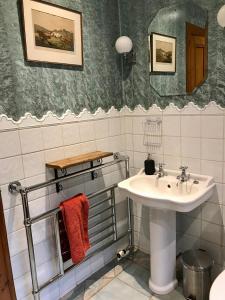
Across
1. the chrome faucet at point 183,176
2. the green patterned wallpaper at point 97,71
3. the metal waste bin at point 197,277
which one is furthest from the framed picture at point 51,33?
the metal waste bin at point 197,277

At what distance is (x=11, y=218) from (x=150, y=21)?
5.40 ft

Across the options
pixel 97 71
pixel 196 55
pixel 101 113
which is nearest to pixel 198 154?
pixel 196 55

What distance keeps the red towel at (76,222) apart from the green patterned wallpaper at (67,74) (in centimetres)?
59

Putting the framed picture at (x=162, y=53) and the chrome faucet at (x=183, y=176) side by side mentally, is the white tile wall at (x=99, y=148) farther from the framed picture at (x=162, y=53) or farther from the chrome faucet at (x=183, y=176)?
the framed picture at (x=162, y=53)

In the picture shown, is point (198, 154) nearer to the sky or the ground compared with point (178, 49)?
nearer to the ground

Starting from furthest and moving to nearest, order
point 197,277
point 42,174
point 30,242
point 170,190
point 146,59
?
point 146,59 → point 170,190 → point 197,277 → point 42,174 → point 30,242

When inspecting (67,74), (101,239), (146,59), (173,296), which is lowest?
(173,296)

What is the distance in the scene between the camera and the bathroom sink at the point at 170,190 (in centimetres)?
145

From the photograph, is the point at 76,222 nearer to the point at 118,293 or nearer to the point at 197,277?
the point at 118,293

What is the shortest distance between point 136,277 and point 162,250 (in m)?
0.41

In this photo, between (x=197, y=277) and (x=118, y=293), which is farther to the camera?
(x=118, y=293)

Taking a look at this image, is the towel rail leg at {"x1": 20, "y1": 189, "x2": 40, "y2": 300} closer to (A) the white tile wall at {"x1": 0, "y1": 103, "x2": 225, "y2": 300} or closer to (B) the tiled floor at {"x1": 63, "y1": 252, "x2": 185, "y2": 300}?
(A) the white tile wall at {"x1": 0, "y1": 103, "x2": 225, "y2": 300}

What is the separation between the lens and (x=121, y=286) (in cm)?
191

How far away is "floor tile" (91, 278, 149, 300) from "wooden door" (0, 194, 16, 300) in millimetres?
602
